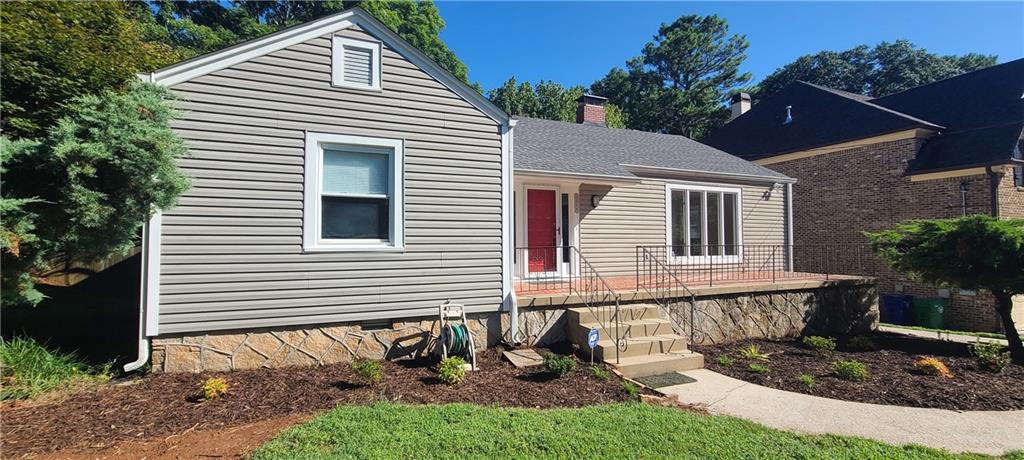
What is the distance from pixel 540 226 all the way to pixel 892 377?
563 centimetres

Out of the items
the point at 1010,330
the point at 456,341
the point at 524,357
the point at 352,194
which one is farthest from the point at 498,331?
the point at 1010,330

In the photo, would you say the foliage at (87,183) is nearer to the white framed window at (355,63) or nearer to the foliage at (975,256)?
the white framed window at (355,63)

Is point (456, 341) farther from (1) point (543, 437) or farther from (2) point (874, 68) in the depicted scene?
(2) point (874, 68)

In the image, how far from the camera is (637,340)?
6352mm

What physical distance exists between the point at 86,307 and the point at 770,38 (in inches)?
626

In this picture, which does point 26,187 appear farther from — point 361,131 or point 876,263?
point 876,263

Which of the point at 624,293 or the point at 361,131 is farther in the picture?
the point at 624,293

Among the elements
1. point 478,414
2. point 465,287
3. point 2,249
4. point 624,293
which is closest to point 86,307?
point 2,249

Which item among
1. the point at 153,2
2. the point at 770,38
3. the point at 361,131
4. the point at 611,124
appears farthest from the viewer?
the point at 611,124

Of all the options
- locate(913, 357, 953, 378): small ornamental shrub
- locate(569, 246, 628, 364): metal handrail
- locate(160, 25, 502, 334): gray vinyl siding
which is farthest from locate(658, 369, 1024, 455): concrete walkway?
locate(160, 25, 502, 334): gray vinyl siding

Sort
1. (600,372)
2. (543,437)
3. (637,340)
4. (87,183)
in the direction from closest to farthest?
(543,437) → (87,183) → (600,372) → (637,340)

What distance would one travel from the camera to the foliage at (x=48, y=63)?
4.82m

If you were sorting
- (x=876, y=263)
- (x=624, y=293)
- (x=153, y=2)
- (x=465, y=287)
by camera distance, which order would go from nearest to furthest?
1. (x=465, y=287)
2. (x=624, y=293)
3. (x=876, y=263)
4. (x=153, y=2)

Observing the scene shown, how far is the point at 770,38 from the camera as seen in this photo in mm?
11609
